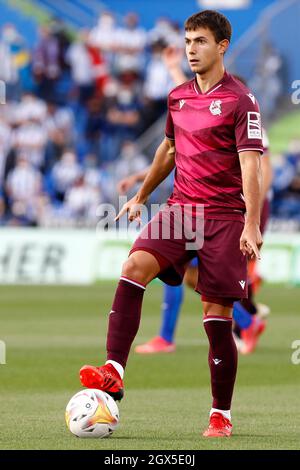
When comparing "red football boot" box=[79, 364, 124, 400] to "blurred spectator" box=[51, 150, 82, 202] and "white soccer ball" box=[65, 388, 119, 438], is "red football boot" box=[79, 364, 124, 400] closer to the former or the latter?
"white soccer ball" box=[65, 388, 119, 438]

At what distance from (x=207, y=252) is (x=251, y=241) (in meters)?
0.38

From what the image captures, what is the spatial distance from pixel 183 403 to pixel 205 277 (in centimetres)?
171

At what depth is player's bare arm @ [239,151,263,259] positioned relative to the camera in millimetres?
5891

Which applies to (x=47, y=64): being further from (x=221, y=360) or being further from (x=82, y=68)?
(x=221, y=360)

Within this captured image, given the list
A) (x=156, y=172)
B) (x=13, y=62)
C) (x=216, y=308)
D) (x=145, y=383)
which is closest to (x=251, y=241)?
(x=216, y=308)

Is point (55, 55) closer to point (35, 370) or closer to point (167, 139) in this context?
point (35, 370)

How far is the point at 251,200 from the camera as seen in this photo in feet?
Result: 19.6

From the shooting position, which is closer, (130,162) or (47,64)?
(130,162)

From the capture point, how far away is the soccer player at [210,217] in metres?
6.07

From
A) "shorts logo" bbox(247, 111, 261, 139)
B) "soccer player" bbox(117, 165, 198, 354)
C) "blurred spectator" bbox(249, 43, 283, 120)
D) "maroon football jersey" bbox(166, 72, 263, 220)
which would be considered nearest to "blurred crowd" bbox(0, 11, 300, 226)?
"blurred spectator" bbox(249, 43, 283, 120)

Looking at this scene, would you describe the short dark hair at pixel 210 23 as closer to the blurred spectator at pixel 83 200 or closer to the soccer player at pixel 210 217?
the soccer player at pixel 210 217

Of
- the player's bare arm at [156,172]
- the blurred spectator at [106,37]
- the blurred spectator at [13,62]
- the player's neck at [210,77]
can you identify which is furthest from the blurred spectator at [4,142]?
the player's neck at [210,77]

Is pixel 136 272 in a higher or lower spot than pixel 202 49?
lower

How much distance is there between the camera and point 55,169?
23750 millimetres
